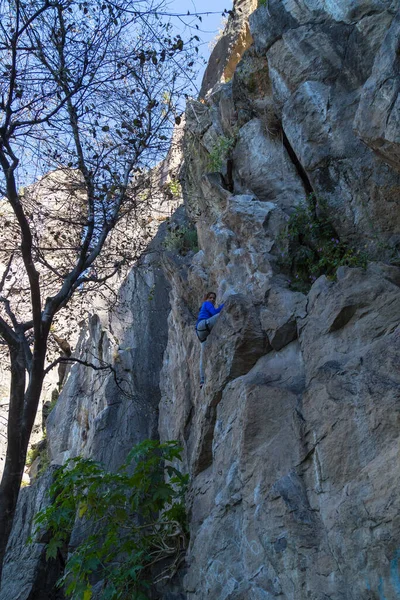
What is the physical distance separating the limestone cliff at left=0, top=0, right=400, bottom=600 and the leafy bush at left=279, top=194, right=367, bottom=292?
16cm

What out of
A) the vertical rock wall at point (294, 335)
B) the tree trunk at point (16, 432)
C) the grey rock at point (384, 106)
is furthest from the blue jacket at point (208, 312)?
the grey rock at point (384, 106)

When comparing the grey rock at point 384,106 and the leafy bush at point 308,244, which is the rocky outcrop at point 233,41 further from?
the grey rock at point 384,106

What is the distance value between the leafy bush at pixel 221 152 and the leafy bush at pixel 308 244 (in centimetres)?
275

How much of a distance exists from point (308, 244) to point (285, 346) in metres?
2.03

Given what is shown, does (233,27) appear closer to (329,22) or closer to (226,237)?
(329,22)

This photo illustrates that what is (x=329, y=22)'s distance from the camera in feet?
35.1

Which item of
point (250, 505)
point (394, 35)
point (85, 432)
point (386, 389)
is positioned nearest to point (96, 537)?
point (250, 505)

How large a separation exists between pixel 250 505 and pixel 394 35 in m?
5.84

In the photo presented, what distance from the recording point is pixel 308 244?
10.0 meters

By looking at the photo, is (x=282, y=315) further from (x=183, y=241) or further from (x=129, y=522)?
(x=183, y=241)

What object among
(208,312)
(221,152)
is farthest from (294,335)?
(221,152)

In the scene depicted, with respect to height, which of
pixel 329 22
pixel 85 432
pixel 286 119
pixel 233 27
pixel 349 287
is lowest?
pixel 349 287

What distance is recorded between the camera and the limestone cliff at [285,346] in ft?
21.3

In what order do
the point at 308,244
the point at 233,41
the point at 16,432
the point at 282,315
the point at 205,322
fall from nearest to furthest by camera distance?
the point at 16,432
the point at 282,315
the point at 308,244
the point at 205,322
the point at 233,41
